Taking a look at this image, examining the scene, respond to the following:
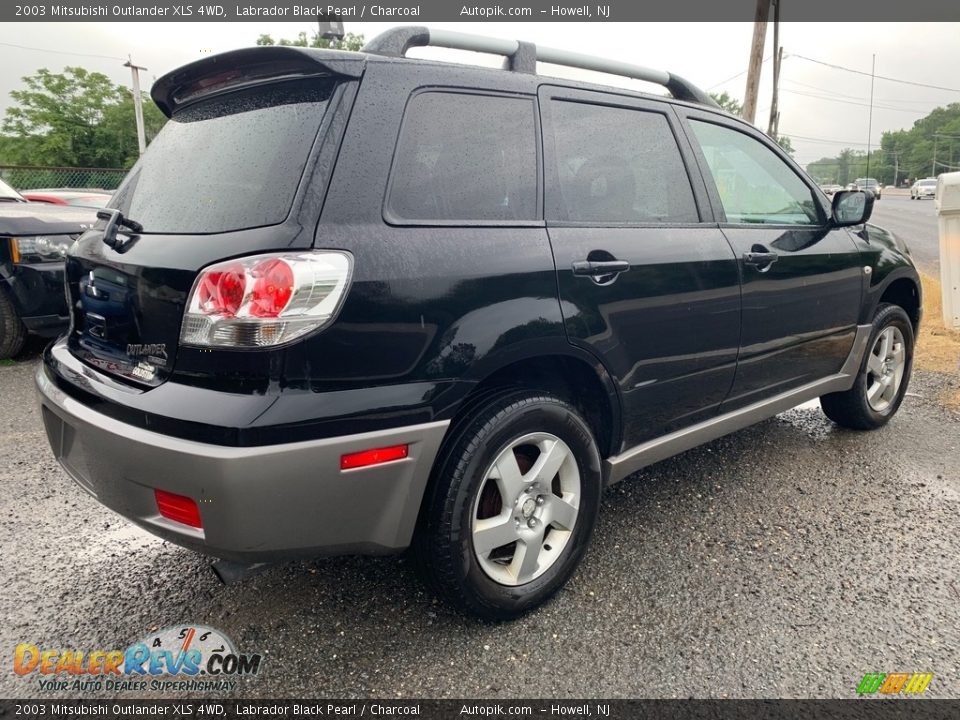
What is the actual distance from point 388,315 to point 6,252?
479cm

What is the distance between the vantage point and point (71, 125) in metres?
32.3

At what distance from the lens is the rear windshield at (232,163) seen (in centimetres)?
191

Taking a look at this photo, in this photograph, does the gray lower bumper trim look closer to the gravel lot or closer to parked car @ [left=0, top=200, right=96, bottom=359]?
the gravel lot

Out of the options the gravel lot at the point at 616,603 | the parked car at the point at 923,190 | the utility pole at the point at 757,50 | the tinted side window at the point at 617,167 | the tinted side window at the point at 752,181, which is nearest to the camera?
the gravel lot at the point at 616,603

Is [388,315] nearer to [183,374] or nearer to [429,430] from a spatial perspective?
[429,430]

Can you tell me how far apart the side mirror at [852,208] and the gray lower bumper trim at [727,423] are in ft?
1.97

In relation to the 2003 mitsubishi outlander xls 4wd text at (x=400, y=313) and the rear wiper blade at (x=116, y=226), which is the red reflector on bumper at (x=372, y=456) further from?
the rear wiper blade at (x=116, y=226)

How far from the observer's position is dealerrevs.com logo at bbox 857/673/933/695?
2037 mm

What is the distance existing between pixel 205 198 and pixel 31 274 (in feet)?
13.5

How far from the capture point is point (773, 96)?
26469 millimetres

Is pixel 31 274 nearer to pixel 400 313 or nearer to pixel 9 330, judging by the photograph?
pixel 9 330

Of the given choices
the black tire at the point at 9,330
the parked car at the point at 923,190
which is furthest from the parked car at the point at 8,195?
the parked car at the point at 923,190

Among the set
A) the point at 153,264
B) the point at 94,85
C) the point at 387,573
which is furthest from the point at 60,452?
the point at 94,85

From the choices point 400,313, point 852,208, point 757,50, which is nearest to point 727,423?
point 852,208
